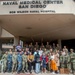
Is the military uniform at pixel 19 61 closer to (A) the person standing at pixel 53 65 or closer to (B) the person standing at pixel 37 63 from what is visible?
(B) the person standing at pixel 37 63

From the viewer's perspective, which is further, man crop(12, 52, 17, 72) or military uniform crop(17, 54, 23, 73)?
man crop(12, 52, 17, 72)

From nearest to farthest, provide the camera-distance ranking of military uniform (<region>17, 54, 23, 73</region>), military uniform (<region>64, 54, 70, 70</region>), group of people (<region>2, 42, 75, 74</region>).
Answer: military uniform (<region>17, 54, 23, 73</region>), group of people (<region>2, 42, 75, 74</region>), military uniform (<region>64, 54, 70, 70</region>)

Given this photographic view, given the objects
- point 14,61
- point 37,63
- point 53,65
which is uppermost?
point 14,61

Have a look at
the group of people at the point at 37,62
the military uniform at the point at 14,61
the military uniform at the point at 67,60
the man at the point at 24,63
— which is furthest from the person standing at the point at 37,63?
the military uniform at the point at 67,60

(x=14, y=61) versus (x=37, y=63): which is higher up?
(x=14, y=61)

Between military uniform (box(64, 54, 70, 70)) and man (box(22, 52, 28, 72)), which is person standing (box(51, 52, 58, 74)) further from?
man (box(22, 52, 28, 72))

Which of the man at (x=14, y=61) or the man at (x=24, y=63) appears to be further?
the man at (x=14, y=61)

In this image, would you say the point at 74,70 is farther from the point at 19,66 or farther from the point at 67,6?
the point at 67,6

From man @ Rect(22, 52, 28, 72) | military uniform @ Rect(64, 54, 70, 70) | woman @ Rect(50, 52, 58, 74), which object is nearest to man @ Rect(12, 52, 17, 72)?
man @ Rect(22, 52, 28, 72)

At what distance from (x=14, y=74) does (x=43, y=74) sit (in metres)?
1.68

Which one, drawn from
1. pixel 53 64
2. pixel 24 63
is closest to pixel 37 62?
pixel 24 63

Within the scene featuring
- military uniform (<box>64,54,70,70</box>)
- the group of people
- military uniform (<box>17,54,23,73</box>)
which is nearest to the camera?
military uniform (<box>17,54,23,73</box>)

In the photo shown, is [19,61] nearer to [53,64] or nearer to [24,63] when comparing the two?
[24,63]

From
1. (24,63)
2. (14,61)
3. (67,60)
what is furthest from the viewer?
(67,60)
